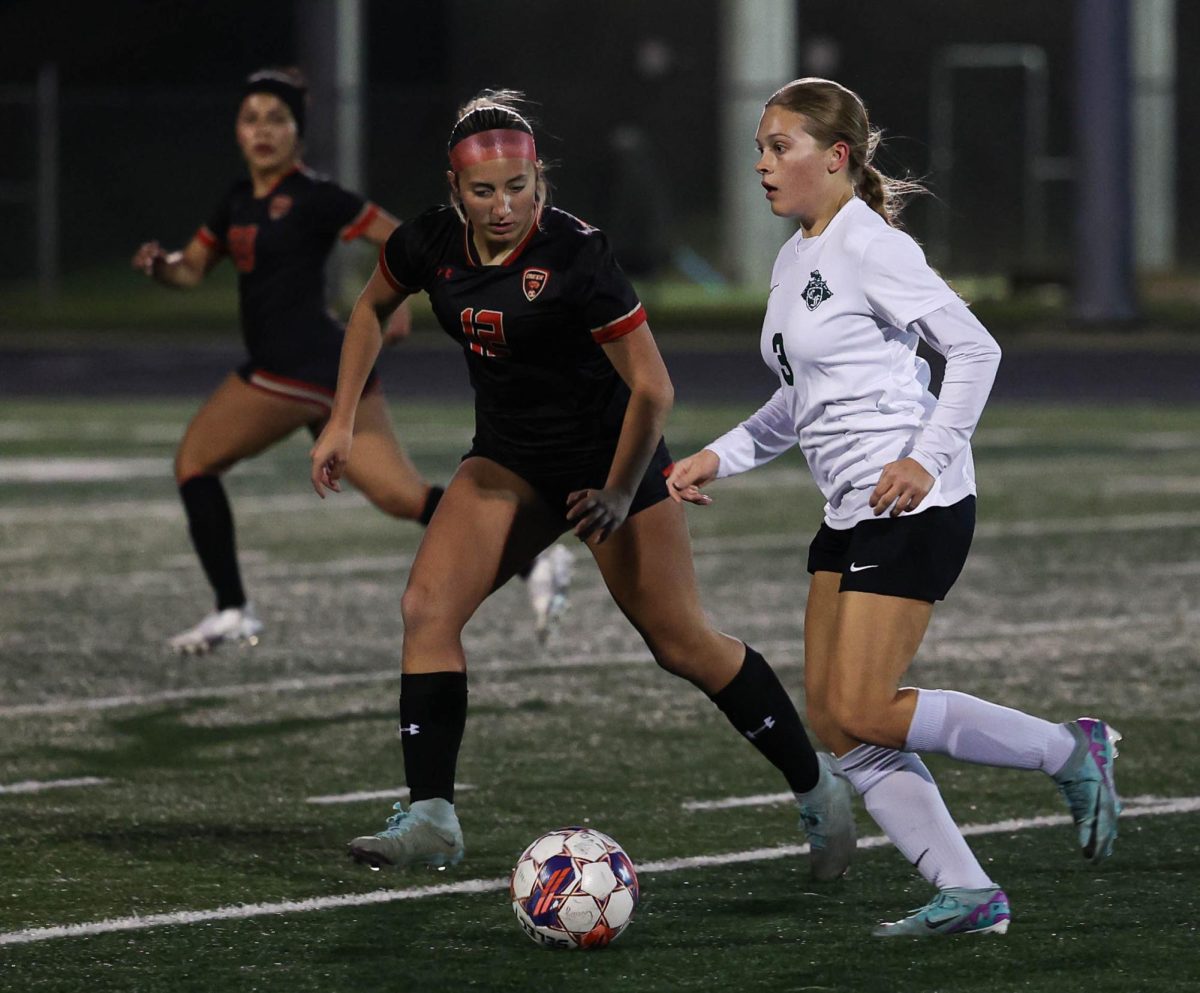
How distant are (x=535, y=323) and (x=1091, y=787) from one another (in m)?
1.70

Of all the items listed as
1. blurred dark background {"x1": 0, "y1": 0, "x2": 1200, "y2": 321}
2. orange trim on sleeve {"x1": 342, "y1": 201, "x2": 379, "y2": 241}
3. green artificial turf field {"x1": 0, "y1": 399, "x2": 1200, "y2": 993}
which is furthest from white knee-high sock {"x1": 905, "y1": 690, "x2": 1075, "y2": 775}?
blurred dark background {"x1": 0, "y1": 0, "x2": 1200, "y2": 321}

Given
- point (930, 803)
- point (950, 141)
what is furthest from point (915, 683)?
point (950, 141)

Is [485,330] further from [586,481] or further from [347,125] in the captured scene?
[347,125]

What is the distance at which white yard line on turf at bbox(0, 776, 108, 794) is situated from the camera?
286 inches

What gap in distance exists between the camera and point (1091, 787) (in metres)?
5.58

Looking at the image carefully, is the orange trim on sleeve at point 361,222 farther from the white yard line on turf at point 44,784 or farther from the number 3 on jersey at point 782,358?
the number 3 on jersey at point 782,358

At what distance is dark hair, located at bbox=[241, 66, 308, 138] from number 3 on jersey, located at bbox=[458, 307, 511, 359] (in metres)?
3.30

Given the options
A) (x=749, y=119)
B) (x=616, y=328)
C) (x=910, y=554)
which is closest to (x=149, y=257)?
(x=616, y=328)

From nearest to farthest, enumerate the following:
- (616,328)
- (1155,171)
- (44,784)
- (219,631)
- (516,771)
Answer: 1. (616,328)
2. (44,784)
3. (516,771)
4. (219,631)
5. (1155,171)

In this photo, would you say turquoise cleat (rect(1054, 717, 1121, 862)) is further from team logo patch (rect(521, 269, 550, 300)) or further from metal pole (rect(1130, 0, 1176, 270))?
metal pole (rect(1130, 0, 1176, 270))

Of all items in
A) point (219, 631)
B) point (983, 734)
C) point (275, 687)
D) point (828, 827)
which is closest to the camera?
point (983, 734)

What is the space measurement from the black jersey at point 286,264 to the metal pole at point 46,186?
2174 centimetres

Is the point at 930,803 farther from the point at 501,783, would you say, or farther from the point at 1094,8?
the point at 1094,8

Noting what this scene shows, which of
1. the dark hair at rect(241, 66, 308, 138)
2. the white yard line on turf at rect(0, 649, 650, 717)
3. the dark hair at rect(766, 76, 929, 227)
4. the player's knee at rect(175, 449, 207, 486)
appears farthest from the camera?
the player's knee at rect(175, 449, 207, 486)
